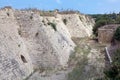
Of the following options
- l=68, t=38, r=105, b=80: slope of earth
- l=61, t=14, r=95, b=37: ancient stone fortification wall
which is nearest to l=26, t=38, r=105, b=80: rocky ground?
l=68, t=38, r=105, b=80: slope of earth

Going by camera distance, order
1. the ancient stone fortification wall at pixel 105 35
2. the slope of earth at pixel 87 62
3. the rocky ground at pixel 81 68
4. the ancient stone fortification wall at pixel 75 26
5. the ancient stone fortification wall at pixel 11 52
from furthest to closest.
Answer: the ancient stone fortification wall at pixel 75 26 < the ancient stone fortification wall at pixel 105 35 < the rocky ground at pixel 81 68 < the slope of earth at pixel 87 62 < the ancient stone fortification wall at pixel 11 52

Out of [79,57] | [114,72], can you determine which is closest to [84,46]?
[79,57]

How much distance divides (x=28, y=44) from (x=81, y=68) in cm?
467

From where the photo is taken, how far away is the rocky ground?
21472 mm

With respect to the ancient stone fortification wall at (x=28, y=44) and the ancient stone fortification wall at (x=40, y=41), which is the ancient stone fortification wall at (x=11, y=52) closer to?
the ancient stone fortification wall at (x=28, y=44)

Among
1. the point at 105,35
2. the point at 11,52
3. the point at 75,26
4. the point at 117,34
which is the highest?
the point at 75,26

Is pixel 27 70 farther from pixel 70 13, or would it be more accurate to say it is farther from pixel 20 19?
pixel 70 13

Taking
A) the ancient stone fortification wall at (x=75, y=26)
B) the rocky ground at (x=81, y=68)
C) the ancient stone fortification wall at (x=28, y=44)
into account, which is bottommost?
the rocky ground at (x=81, y=68)

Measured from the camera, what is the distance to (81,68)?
23.7 metres

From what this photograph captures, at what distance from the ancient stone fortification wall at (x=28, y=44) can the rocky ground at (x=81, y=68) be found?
66cm

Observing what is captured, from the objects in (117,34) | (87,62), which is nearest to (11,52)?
(87,62)

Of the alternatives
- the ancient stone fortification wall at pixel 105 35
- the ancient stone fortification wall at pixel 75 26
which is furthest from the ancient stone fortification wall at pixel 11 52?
the ancient stone fortification wall at pixel 75 26

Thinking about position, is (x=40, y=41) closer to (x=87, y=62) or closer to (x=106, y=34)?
(x=87, y=62)

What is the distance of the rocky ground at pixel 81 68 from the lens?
21.5 meters
